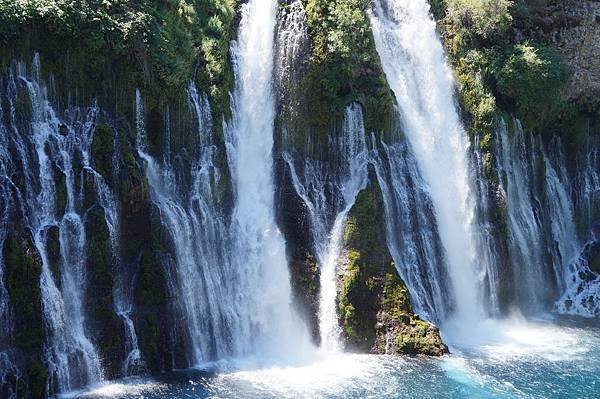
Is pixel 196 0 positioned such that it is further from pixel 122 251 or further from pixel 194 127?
pixel 122 251

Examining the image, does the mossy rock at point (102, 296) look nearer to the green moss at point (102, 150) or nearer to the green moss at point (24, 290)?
the green moss at point (102, 150)

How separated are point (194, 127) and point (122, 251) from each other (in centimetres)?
429

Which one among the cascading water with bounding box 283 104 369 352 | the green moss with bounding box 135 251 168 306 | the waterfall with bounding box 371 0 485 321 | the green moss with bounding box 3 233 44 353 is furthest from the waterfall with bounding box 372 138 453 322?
the green moss with bounding box 3 233 44 353

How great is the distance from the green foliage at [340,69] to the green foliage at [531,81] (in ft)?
20.0

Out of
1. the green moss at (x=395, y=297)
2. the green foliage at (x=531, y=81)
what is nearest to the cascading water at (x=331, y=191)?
the green moss at (x=395, y=297)

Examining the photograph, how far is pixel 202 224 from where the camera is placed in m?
22.0

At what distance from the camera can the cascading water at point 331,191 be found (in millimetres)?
22969

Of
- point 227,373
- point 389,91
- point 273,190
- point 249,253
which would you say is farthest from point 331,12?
point 227,373

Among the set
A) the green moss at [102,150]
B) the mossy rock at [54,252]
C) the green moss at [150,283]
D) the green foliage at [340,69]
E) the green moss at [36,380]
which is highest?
the green foliage at [340,69]

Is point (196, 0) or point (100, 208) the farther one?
point (196, 0)

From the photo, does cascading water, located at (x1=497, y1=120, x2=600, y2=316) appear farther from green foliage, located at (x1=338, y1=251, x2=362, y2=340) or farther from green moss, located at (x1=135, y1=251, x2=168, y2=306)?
green moss, located at (x1=135, y1=251, x2=168, y2=306)

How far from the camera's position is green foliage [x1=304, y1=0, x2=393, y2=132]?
2486 centimetres

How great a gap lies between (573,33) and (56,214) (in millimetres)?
21527

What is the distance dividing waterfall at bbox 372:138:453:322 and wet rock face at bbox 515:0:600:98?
9168 millimetres
